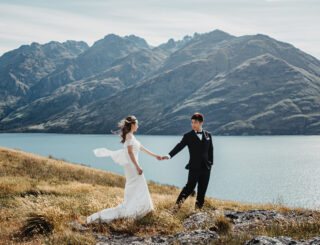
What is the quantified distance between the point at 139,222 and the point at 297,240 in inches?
156

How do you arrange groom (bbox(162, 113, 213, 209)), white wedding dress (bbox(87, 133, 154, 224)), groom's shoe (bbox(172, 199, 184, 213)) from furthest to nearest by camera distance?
groom (bbox(162, 113, 213, 209))
groom's shoe (bbox(172, 199, 184, 213))
white wedding dress (bbox(87, 133, 154, 224))

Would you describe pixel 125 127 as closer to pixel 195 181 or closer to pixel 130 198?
pixel 130 198

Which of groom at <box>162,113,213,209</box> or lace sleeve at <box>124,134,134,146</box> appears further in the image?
groom at <box>162,113,213,209</box>

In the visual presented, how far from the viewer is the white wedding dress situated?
26.6 feet

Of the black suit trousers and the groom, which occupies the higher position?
the groom

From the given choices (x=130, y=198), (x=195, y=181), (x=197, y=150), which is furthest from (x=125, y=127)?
(x=195, y=181)

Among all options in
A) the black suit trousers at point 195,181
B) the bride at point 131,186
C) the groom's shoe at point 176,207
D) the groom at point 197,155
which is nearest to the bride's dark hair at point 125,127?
the bride at point 131,186

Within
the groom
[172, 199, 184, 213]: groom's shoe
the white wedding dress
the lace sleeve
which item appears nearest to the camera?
the white wedding dress

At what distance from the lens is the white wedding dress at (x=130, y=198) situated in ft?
26.6

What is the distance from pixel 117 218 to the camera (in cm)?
807

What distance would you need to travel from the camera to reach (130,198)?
8.43m

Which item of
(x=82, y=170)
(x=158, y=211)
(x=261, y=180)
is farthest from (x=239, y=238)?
(x=261, y=180)

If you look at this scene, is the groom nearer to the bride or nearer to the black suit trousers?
the black suit trousers

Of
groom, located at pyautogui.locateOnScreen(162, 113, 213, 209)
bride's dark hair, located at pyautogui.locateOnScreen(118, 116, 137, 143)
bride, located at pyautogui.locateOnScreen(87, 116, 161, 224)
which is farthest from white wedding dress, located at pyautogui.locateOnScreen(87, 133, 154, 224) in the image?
groom, located at pyautogui.locateOnScreen(162, 113, 213, 209)
